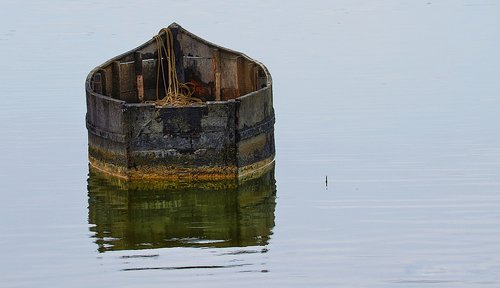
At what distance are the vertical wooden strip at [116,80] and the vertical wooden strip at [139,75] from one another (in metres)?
0.38

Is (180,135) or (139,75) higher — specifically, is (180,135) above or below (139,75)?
below

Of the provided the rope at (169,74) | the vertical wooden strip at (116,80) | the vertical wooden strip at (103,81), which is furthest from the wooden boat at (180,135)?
the vertical wooden strip at (116,80)

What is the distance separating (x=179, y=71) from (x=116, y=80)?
123 centimetres

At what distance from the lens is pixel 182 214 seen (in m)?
24.6

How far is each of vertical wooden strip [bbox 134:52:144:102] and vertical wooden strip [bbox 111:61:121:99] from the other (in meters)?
0.38

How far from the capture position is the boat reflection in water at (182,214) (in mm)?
23094

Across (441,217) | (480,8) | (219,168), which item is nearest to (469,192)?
(441,217)

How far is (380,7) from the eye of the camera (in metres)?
52.6

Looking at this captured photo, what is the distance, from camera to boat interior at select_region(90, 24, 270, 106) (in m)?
29.3

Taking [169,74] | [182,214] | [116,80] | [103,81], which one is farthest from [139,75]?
[182,214]

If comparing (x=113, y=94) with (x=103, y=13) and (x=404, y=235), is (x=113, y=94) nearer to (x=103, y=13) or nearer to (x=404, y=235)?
(x=404, y=235)

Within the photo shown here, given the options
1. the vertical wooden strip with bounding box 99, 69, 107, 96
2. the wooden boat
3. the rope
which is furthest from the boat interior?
the wooden boat

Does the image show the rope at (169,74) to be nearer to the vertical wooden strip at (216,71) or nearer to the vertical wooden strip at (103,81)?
the vertical wooden strip at (216,71)

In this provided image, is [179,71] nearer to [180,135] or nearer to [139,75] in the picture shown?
[139,75]
